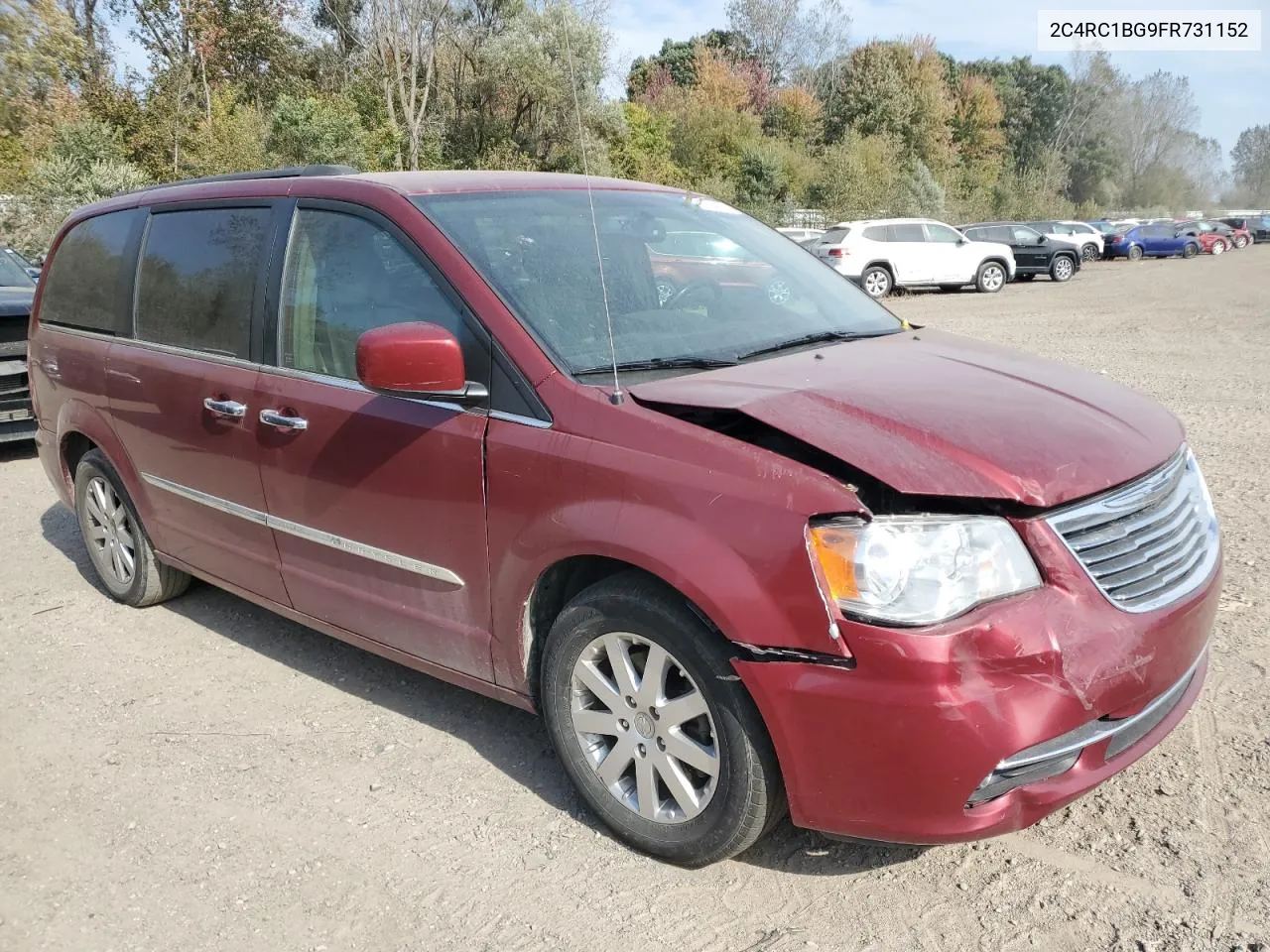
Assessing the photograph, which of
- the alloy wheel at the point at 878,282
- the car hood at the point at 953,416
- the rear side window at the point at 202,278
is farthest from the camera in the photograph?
the alloy wheel at the point at 878,282

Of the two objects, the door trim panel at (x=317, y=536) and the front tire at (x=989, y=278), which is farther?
the front tire at (x=989, y=278)

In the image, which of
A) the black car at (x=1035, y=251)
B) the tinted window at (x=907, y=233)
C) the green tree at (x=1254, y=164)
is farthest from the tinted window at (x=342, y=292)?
the green tree at (x=1254, y=164)

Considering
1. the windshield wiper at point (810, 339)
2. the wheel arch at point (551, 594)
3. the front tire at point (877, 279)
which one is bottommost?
the wheel arch at point (551, 594)

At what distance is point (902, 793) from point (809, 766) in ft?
0.71

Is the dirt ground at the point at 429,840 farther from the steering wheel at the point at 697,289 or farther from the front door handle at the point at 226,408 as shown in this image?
the steering wheel at the point at 697,289

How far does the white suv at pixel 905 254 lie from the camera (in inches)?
883

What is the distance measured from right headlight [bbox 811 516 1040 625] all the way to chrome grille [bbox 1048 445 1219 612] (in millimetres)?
166

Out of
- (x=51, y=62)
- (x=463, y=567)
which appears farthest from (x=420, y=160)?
(x=463, y=567)

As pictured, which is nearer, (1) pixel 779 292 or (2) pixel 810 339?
(2) pixel 810 339

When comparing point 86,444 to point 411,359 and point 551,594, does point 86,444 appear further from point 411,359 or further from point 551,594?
point 551,594

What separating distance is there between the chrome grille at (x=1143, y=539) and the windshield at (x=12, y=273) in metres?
9.03

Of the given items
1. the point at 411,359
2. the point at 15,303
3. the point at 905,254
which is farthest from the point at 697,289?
the point at 905,254

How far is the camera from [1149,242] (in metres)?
38.3

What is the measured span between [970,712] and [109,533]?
4.17m
